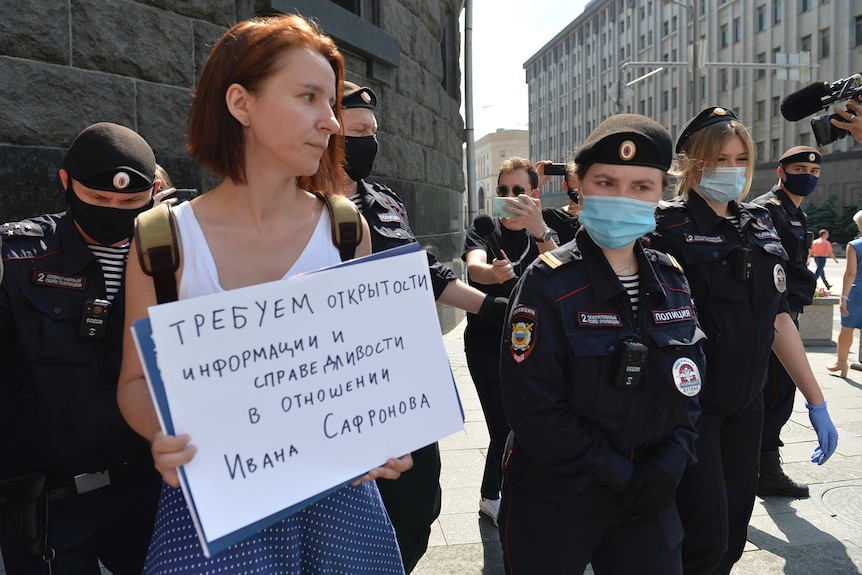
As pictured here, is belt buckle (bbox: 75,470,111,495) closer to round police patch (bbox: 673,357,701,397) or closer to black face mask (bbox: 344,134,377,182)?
black face mask (bbox: 344,134,377,182)

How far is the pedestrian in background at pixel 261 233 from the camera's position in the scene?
61.6 inches

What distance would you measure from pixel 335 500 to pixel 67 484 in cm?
103

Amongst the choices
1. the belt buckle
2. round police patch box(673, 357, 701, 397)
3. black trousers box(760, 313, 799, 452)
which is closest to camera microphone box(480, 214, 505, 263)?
round police patch box(673, 357, 701, 397)

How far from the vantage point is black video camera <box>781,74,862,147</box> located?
3.27 m

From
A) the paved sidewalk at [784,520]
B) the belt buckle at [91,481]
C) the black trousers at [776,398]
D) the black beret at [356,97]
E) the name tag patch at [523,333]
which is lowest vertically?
the paved sidewalk at [784,520]

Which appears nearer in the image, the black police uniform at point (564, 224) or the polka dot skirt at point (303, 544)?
the polka dot skirt at point (303, 544)

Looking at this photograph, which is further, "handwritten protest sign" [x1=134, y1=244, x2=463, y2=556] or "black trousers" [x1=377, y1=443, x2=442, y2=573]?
"black trousers" [x1=377, y1=443, x2=442, y2=573]

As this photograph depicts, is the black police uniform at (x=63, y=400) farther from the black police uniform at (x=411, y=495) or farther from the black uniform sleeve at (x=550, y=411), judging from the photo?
→ the black uniform sleeve at (x=550, y=411)

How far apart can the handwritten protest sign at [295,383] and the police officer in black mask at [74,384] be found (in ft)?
3.08

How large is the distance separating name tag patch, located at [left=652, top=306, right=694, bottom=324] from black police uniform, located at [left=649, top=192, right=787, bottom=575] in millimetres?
606

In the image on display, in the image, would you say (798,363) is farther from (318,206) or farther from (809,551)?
(318,206)

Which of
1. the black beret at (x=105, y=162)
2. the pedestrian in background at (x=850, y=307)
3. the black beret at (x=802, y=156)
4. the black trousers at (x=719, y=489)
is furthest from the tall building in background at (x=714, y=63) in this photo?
the black beret at (x=105, y=162)

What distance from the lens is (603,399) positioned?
2.08 metres

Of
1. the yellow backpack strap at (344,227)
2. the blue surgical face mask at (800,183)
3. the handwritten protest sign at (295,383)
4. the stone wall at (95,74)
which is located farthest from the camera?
the blue surgical face mask at (800,183)
